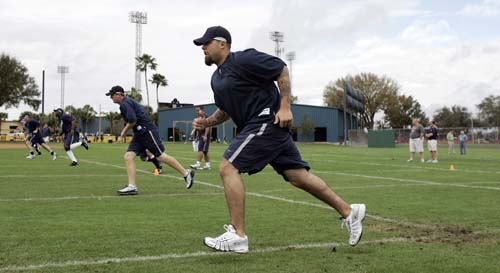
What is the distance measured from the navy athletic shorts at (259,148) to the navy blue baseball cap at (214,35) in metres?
0.85

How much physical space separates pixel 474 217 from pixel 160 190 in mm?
5650

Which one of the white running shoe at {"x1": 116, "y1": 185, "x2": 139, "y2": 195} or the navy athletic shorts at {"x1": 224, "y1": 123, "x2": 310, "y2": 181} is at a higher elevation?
the navy athletic shorts at {"x1": 224, "y1": 123, "x2": 310, "y2": 181}

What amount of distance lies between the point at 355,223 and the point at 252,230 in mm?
1349

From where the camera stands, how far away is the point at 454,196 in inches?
379

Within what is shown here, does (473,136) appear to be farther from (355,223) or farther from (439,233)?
(355,223)

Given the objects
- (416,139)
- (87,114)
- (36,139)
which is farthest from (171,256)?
(87,114)

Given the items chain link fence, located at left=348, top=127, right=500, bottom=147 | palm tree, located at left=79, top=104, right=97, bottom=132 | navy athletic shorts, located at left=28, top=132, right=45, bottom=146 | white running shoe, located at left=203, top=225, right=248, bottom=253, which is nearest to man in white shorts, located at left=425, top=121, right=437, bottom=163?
navy athletic shorts, located at left=28, top=132, right=45, bottom=146

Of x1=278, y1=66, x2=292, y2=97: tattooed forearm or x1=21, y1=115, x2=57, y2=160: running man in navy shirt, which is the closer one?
x1=278, y1=66, x2=292, y2=97: tattooed forearm

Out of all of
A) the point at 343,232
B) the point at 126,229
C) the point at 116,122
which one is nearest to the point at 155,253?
the point at 126,229

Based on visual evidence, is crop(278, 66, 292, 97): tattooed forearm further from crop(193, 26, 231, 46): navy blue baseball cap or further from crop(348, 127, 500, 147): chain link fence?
crop(348, 127, 500, 147): chain link fence

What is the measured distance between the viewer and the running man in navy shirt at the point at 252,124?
506 centimetres

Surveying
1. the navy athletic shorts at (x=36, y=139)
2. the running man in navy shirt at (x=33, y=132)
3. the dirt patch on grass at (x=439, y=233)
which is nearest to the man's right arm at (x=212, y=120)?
the dirt patch on grass at (x=439, y=233)

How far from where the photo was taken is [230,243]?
193 inches

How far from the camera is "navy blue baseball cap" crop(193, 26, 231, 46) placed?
5.24m
